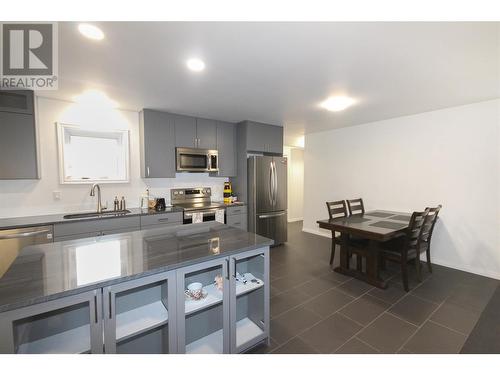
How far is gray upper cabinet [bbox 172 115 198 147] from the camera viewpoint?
3699 mm

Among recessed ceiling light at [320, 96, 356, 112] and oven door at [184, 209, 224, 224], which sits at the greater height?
recessed ceiling light at [320, 96, 356, 112]

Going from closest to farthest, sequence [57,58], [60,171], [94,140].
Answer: [57,58] < [60,171] < [94,140]

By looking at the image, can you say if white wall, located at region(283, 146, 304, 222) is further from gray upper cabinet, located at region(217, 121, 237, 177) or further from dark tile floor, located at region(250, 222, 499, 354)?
dark tile floor, located at region(250, 222, 499, 354)

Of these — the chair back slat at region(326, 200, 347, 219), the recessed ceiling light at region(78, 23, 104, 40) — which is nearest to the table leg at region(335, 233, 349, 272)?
the chair back slat at region(326, 200, 347, 219)

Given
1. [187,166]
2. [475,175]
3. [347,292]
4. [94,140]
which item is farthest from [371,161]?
[94,140]

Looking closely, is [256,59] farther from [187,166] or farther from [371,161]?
[371,161]

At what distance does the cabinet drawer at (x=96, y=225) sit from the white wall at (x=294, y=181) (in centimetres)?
458

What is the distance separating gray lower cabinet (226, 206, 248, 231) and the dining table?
148 centimetres

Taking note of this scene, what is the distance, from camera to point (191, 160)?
3812 mm

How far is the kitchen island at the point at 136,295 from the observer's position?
1.05 meters

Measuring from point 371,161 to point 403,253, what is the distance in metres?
2.05

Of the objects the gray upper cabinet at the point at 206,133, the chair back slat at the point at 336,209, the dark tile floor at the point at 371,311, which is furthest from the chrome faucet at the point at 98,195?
the chair back slat at the point at 336,209

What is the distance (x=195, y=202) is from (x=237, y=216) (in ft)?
2.64

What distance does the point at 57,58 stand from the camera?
6.24ft
